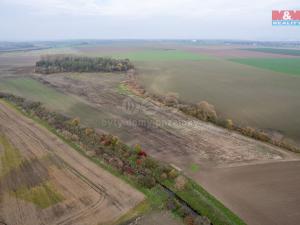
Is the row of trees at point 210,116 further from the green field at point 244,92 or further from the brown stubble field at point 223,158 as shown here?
the green field at point 244,92

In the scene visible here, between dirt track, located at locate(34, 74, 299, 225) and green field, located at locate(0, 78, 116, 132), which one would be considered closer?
dirt track, located at locate(34, 74, 299, 225)

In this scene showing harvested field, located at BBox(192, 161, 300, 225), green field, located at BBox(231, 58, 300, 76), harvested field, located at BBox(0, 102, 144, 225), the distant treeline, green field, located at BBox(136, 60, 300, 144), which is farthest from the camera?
the distant treeline

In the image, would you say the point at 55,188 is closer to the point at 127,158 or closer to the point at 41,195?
the point at 41,195

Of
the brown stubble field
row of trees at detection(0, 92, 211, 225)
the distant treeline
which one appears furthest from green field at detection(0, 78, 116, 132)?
the distant treeline

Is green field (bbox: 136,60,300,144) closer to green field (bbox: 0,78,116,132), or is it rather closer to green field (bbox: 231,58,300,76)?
green field (bbox: 231,58,300,76)

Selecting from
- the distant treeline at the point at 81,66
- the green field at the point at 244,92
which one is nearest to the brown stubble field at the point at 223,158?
the green field at the point at 244,92

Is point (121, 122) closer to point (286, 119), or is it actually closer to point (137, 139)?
point (137, 139)

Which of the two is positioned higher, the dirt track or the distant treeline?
the distant treeline

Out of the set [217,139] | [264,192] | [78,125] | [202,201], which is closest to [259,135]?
[217,139]

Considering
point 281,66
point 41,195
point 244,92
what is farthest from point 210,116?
point 281,66
